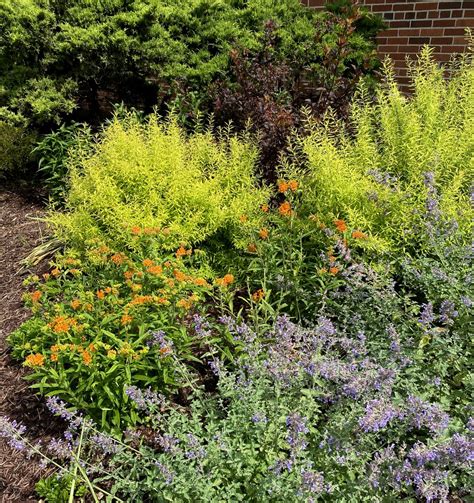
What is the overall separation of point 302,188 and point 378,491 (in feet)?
6.50

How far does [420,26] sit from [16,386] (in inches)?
230

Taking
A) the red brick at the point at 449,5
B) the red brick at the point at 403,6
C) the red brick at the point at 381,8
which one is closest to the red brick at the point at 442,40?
the red brick at the point at 449,5

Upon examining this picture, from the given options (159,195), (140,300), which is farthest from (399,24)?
(140,300)

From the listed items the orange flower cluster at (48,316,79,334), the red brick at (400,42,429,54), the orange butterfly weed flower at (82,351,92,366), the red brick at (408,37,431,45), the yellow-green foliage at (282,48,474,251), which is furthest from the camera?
the red brick at (400,42,429,54)

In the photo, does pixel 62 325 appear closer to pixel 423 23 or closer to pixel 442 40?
pixel 442 40

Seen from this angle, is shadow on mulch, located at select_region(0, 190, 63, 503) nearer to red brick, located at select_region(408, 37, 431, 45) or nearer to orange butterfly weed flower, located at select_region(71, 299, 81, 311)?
orange butterfly weed flower, located at select_region(71, 299, 81, 311)

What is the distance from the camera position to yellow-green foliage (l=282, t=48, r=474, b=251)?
9.79ft

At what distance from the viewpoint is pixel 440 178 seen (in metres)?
3.30

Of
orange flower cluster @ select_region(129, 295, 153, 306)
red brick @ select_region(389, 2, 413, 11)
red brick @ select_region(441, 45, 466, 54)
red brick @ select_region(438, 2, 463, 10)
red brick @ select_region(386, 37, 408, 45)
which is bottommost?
orange flower cluster @ select_region(129, 295, 153, 306)

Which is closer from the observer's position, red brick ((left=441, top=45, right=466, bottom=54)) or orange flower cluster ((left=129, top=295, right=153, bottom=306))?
orange flower cluster ((left=129, top=295, right=153, bottom=306))

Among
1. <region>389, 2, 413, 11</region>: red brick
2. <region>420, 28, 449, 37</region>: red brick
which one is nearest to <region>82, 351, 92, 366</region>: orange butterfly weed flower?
<region>420, 28, 449, 37</region>: red brick

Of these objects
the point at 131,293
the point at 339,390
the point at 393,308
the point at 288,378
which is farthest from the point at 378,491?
the point at 131,293

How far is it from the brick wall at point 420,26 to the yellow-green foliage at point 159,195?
11.5 ft

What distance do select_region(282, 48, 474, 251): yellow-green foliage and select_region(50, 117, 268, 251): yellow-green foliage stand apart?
442 millimetres
